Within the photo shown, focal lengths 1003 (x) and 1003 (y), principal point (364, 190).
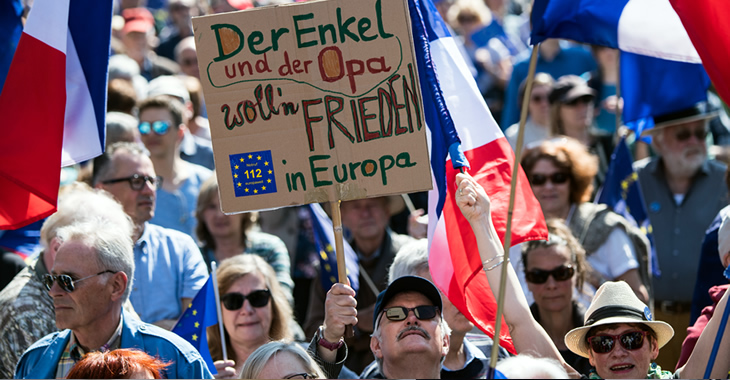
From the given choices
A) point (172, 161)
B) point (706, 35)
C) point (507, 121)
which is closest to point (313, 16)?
point (706, 35)

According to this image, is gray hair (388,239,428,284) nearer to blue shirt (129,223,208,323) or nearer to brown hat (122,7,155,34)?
blue shirt (129,223,208,323)

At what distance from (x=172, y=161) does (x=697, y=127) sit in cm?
365

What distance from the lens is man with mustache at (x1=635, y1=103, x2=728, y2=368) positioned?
21.9 ft

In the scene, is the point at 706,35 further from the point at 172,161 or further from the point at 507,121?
the point at 507,121

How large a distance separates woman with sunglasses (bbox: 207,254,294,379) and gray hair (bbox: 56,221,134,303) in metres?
0.99

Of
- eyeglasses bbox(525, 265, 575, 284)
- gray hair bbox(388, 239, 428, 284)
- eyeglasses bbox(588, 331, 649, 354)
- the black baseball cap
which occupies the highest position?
gray hair bbox(388, 239, 428, 284)

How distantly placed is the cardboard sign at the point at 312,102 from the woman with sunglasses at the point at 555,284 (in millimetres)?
1585

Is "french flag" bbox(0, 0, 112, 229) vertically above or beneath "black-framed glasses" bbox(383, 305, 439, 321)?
above

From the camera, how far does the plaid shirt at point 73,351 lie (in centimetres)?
425

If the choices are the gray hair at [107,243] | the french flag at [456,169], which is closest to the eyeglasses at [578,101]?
the french flag at [456,169]

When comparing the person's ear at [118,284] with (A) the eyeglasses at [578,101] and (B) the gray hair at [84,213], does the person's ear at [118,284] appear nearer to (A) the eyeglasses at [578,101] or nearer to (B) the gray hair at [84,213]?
(B) the gray hair at [84,213]

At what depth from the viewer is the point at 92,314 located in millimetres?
4238

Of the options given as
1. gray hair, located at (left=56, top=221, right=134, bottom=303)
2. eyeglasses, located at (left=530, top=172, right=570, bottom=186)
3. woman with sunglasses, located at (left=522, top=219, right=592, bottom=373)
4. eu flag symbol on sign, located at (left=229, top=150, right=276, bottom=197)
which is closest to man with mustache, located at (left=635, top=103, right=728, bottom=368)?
eyeglasses, located at (left=530, top=172, right=570, bottom=186)

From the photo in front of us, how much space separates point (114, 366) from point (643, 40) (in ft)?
10.6
